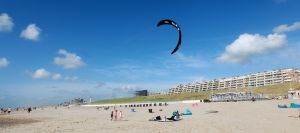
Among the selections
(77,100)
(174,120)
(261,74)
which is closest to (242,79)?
(261,74)

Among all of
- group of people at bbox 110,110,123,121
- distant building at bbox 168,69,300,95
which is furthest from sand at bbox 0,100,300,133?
distant building at bbox 168,69,300,95

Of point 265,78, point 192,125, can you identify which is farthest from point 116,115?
point 265,78

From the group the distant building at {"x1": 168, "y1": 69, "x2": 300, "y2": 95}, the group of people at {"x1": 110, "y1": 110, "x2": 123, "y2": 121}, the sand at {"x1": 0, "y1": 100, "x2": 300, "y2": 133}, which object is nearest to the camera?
the sand at {"x1": 0, "y1": 100, "x2": 300, "y2": 133}

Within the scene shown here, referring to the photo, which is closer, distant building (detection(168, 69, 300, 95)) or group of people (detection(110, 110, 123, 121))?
group of people (detection(110, 110, 123, 121))

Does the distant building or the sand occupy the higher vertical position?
the distant building

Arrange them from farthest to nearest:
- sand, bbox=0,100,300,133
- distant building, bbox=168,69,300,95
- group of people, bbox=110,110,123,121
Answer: distant building, bbox=168,69,300,95, group of people, bbox=110,110,123,121, sand, bbox=0,100,300,133

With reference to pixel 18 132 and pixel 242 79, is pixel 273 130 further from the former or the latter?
pixel 242 79

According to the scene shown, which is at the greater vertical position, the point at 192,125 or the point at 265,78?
the point at 265,78

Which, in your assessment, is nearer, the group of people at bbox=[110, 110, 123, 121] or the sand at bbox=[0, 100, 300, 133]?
the sand at bbox=[0, 100, 300, 133]

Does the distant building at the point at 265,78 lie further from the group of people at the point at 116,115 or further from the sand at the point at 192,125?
the group of people at the point at 116,115

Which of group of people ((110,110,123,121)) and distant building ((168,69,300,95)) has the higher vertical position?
distant building ((168,69,300,95))

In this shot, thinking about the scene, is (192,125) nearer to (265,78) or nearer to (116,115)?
(116,115)

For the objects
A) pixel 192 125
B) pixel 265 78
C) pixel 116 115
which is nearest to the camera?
pixel 192 125

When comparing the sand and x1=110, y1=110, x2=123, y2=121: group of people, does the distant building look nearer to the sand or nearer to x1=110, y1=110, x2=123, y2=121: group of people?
the sand
